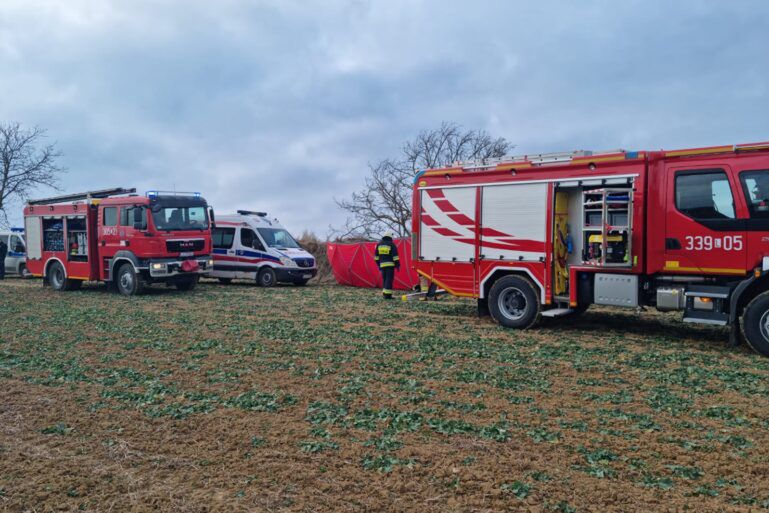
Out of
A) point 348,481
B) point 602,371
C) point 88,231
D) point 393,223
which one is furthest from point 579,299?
point 393,223

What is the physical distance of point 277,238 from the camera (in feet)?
73.6

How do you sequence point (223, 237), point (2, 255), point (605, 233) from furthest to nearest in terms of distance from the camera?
point (2, 255)
point (223, 237)
point (605, 233)

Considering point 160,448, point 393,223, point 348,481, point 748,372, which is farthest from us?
point 393,223

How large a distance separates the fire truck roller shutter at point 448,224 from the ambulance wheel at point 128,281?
9610 mm

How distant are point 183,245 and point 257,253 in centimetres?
364

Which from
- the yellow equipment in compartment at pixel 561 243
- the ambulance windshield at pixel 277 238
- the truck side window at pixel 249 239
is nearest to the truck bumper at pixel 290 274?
the ambulance windshield at pixel 277 238

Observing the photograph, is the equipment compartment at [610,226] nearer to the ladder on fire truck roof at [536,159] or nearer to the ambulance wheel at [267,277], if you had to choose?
the ladder on fire truck roof at [536,159]

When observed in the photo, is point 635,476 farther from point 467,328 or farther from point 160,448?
point 467,328

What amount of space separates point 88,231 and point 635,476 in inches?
734

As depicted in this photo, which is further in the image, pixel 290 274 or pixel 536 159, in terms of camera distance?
pixel 290 274

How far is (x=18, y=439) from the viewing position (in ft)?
17.9

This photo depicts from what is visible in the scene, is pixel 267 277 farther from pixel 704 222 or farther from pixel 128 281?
pixel 704 222

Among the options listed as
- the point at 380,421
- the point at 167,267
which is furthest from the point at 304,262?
the point at 380,421

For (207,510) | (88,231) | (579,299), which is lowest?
(207,510)
